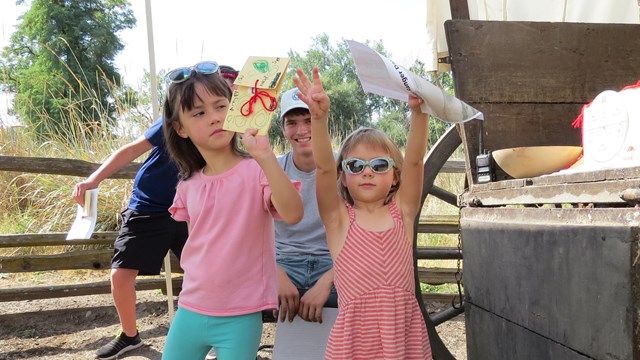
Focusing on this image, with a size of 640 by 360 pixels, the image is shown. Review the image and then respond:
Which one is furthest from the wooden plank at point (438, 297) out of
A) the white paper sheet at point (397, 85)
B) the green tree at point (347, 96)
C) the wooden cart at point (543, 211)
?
the green tree at point (347, 96)

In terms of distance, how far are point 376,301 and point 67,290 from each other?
10.4ft

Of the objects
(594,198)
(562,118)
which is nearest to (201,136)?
(594,198)

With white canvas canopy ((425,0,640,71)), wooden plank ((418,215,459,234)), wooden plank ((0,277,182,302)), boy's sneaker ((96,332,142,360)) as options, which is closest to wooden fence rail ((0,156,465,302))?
wooden plank ((0,277,182,302))

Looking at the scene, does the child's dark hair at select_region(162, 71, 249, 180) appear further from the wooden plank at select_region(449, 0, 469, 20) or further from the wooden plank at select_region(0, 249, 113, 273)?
the wooden plank at select_region(0, 249, 113, 273)

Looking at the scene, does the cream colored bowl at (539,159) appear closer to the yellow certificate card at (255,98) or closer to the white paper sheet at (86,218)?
the yellow certificate card at (255,98)

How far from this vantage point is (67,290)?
408 cm

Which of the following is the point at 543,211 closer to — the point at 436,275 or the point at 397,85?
the point at 397,85

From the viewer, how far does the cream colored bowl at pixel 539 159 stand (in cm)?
203

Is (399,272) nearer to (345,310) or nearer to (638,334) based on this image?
(345,310)

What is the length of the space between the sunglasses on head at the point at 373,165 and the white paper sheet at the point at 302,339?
73 centimetres

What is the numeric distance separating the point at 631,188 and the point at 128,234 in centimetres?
246

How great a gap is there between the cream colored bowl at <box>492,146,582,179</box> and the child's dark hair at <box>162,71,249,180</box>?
1010 mm

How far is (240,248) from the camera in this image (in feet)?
5.63

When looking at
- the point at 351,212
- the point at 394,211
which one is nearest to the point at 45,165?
the point at 351,212
